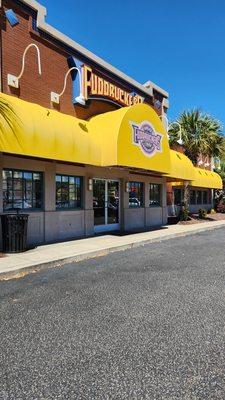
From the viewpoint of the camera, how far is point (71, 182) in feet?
49.1

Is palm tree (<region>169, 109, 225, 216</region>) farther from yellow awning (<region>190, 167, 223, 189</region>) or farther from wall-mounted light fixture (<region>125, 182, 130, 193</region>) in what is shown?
wall-mounted light fixture (<region>125, 182, 130, 193</region>)

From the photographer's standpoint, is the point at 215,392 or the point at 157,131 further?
the point at 157,131

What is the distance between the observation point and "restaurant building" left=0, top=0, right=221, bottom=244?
12.0 metres

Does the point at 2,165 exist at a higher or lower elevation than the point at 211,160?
lower

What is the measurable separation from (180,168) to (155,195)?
6.77 ft

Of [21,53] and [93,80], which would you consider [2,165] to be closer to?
[21,53]

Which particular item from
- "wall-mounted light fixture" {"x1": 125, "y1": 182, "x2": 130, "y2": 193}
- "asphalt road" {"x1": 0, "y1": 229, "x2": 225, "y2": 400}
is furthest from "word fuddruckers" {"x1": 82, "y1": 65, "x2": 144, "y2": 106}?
"asphalt road" {"x1": 0, "y1": 229, "x2": 225, "y2": 400}

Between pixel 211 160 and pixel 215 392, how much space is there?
3446cm

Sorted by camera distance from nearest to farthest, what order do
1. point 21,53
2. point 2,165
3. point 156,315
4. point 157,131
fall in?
point 156,315
point 2,165
point 21,53
point 157,131

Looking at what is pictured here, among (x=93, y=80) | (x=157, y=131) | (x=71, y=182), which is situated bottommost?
(x=71, y=182)

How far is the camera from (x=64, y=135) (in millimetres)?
12438

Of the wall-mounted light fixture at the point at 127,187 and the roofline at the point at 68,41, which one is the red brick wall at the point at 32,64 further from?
the wall-mounted light fixture at the point at 127,187

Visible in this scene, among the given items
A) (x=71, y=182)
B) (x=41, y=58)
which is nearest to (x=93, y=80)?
(x=41, y=58)

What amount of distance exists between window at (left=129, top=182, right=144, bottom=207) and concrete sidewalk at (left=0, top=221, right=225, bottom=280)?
10.3 feet
